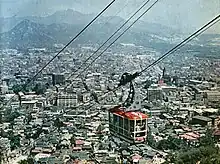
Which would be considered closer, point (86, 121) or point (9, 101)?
point (9, 101)

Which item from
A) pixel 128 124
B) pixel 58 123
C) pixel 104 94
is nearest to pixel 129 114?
pixel 128 124

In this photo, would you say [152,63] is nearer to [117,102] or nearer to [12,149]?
[117,102]

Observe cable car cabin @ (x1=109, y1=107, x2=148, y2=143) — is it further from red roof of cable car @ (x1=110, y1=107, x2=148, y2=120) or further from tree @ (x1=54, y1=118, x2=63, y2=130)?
tree @ (x1=54, y1=118, x2=63, y2=130)

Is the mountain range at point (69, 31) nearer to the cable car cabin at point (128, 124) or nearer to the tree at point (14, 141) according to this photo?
the cable car cabin at point (128, 124)

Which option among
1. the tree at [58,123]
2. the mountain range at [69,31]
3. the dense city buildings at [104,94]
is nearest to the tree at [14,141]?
the dense city buildings at [104,94]

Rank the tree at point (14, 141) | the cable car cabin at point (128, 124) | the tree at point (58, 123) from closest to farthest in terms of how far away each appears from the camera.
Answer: the cable car cabin at point (128, 124)
the tree at point (14, 141)
the tree at point (58, 123)

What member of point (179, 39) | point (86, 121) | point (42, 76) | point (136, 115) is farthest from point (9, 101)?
point (179, 39)
